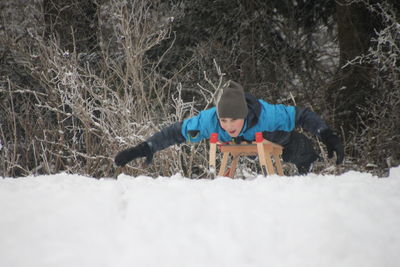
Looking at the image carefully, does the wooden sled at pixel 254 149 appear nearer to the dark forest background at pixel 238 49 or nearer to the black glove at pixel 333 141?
the black glove at pixel 333 141

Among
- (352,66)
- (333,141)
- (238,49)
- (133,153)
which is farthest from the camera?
(238,49)

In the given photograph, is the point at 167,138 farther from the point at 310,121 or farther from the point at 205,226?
the point at 205,226

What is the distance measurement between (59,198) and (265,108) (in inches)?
76.9

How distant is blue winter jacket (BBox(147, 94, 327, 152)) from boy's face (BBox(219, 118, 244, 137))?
6 cm

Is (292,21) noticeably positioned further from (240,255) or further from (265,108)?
(240,255)

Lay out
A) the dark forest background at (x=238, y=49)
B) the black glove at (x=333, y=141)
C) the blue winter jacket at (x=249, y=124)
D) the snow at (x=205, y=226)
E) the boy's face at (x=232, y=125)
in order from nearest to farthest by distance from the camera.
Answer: the snow at (x=205, y=226) < the black glove at (x=333, y=141) < the boy's face at (x=232, y=125) < the blue winter jacket at (x=249, y=124) < the dark forest background at (x=238, y=49)

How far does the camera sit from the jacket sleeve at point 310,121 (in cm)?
378

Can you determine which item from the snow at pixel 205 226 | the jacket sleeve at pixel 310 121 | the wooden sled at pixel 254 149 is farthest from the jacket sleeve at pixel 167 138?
the snow at pixel 205 226

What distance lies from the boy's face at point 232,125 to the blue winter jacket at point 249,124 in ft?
0.20

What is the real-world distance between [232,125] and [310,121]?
0.60m

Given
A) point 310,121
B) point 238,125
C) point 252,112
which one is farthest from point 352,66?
point 238,125

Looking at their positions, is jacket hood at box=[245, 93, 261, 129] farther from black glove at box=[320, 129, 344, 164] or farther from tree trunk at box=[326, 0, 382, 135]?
tree trunk at box=[326, 0, 382, 135]

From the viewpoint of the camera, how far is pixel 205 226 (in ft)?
7.34

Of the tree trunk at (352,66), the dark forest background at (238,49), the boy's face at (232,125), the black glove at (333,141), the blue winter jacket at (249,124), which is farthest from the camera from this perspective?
the tree trunk at (352,66)
